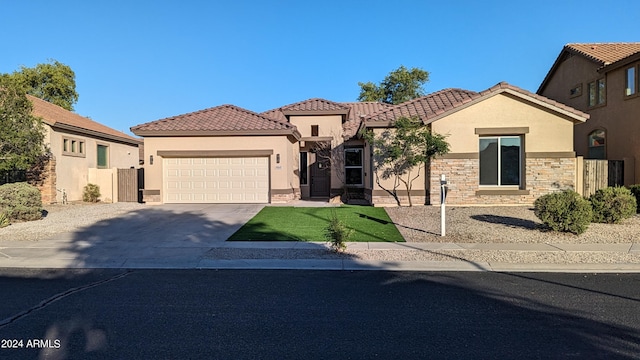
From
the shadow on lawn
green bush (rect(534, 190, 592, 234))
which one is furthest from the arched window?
green bush (rect(534, 190, 592, 234))

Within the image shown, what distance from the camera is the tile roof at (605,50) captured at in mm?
20203

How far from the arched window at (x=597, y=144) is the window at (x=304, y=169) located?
580 inches

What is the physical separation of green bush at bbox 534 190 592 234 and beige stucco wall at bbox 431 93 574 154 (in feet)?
17.8

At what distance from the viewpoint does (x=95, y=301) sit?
240 inches

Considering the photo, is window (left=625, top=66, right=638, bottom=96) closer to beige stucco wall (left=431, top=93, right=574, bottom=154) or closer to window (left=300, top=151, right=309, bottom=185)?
beige stucco wall (left=431, top=93, right=574, bottom=154)

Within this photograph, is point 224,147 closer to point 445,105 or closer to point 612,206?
point 445,105

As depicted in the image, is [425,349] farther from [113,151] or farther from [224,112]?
[113,151]

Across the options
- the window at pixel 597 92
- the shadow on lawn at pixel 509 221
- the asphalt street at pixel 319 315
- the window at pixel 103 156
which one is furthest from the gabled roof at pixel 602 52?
the window at pixel 103 156

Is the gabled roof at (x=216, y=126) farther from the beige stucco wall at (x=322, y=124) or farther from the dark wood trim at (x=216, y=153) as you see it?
the beige stucco wall at (x=322, y=124)

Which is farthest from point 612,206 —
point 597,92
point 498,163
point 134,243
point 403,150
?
point 134,243

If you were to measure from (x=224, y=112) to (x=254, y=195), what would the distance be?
4775mm

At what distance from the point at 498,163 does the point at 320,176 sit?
31.4ft

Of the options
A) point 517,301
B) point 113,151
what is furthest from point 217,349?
point 113,151

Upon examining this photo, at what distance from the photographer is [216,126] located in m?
19.0
